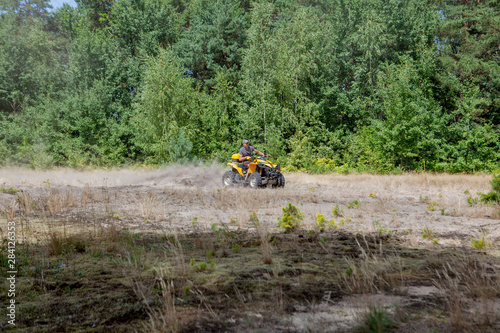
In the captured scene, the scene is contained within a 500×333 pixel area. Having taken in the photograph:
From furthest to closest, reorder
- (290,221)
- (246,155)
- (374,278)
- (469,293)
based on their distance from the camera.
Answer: (246,155) → (290,221) → (374,278) → (469,293)

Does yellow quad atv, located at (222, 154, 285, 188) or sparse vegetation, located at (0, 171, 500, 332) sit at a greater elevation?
sparse vegetation, located at (0, 171, 500, 332)

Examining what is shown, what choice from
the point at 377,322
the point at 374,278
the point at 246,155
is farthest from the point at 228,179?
the point at 377,322

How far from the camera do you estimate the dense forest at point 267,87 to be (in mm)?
25312

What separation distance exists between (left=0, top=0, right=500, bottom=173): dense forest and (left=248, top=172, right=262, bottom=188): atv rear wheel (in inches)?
283

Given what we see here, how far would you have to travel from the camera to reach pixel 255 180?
1479cm

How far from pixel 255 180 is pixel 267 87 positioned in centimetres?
1668

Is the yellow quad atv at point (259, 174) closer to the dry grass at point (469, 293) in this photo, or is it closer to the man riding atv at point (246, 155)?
the man riding atv at point (246, 155)

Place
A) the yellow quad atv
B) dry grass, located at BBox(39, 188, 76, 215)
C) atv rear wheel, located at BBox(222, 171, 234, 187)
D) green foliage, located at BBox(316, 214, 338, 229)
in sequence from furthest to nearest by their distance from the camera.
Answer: atv rear wheel, located at BBox(222, 171, 234, 187) → the yellow quad atv → dry grass, located at BBox(39, 188, 76, 215) → green foliage, located at BBox(316, 214, 338, 229)

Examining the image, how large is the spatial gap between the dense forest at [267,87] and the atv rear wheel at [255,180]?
7.19 metres

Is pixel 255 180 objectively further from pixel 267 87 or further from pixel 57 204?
pixel 267 87

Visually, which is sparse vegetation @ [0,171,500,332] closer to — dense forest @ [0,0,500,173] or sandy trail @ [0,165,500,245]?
sandy trail @ [0,165,500,245]

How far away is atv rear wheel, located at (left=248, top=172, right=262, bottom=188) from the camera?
14664mm

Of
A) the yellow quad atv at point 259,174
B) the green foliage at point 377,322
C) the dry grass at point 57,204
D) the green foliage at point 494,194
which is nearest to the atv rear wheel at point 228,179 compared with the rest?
the yellow quad atv at point 259,174

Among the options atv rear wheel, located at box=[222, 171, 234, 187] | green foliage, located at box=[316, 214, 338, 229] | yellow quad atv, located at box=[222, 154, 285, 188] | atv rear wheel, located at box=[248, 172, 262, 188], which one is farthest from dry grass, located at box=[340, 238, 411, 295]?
atv rear wheel, located at box=[222, 171, 234, 187]
